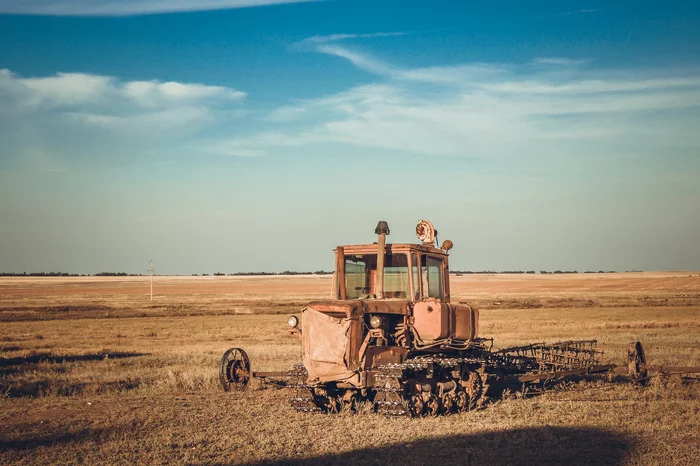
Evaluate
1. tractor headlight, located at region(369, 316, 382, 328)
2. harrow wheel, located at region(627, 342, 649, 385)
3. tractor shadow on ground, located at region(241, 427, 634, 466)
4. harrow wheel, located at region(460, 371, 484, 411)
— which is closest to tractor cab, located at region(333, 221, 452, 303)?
tractor headlight, located at region(369, 316, 382, 328)

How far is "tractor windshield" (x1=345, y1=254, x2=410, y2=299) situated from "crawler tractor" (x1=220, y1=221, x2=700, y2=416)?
2 centimetres

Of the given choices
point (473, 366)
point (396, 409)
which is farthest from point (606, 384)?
point (396, 409)

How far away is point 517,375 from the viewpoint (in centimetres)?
1384

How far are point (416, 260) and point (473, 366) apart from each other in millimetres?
2539

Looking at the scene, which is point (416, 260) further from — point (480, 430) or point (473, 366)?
point (480, 430)

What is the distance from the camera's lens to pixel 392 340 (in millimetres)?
12172

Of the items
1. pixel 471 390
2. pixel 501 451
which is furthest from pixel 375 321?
pixel 501 451

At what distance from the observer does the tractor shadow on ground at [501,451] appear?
8664mm

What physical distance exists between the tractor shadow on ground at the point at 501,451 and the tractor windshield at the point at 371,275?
3.23m

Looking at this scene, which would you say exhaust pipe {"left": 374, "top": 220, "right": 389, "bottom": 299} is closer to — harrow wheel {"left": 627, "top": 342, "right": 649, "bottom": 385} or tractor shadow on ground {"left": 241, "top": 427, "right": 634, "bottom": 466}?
tractor shadow on ground {"left": 241, "top": 427, "right": 634, "bottom": 466}

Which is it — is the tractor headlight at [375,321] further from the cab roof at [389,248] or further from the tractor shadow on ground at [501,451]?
the tractor shadow on ground at [501,451]

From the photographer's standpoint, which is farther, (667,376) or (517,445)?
(667,376)

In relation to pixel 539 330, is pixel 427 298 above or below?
above

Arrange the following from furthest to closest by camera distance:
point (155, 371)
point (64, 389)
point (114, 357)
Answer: point (114, 357) < point (155, 371) < point (64, 389)
